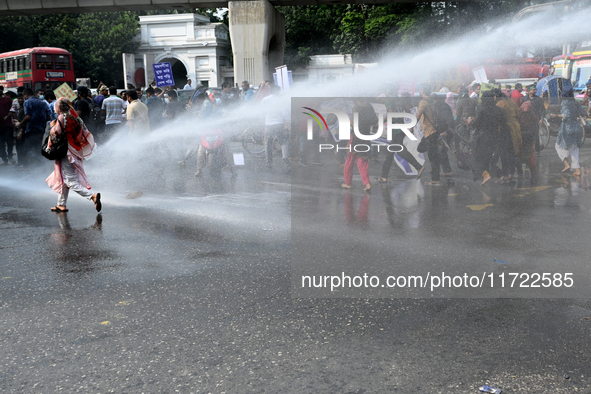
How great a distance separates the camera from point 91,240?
657 cm

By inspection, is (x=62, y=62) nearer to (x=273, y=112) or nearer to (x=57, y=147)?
(x=273, y=112)

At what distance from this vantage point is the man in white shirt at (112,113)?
13.0 metres

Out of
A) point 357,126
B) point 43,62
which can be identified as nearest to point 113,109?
point 357,126

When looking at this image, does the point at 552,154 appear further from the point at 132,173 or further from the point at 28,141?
the point at 28,141

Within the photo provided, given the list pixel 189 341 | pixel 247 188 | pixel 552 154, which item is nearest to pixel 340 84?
pixel 552 154

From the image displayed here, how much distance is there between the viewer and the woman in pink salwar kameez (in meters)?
8.02

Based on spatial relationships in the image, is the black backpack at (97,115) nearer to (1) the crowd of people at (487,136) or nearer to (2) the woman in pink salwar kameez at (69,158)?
(2) the woman in pink salwar kameez at (69,158)

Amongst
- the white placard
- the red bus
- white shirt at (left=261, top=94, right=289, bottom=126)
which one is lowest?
the white placard

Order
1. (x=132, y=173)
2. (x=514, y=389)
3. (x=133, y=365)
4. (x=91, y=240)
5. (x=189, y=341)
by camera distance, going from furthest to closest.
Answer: (x=132, y=173) < (x=91, y=240) < (x=189, y=341) < (x=133, y=365) < (x=514, y=389)

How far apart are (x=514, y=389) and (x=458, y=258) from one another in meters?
2.56

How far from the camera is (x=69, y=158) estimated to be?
8.12 metres

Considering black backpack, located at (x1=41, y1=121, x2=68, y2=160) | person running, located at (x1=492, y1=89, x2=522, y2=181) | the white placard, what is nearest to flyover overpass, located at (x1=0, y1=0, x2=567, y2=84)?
the white placard

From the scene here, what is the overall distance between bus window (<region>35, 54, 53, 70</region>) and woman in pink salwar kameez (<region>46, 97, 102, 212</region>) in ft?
87.4

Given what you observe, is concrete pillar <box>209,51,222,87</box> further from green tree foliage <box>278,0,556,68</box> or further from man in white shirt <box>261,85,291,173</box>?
man in white shirt <box>261,85,291,173</box>
